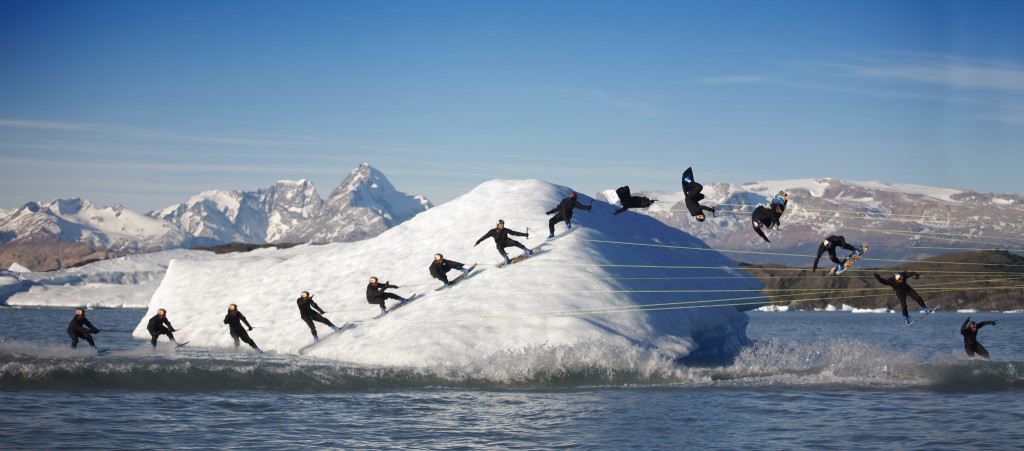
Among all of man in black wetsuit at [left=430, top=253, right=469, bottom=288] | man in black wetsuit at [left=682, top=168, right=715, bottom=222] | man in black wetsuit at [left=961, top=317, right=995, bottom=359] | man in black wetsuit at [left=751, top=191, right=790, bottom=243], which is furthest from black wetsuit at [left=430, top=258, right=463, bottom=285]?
man in black wetsuit at [left=961, top=317, right=995, bottom=359]

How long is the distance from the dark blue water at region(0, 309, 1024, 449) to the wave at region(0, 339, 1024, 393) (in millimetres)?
68

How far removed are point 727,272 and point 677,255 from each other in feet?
11.2

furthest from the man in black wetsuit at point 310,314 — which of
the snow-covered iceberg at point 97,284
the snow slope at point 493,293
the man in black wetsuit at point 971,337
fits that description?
the snow-covered iceberg at point 97,284

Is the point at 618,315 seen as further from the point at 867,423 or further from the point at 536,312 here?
the point at 867,423

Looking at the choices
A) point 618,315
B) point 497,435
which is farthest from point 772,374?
point 497,435

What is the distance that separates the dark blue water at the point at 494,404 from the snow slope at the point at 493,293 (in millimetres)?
1856

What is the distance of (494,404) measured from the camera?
2444cm

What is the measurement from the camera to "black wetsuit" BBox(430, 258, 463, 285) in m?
34.7

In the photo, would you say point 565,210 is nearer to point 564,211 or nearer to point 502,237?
point 564,211

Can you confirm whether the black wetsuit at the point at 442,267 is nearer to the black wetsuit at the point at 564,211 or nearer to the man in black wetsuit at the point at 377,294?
the man in black wetsuit at the point at 377,294

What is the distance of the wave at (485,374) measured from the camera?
1066 inches

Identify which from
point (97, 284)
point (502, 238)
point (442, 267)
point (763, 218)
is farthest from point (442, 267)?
point (97, 284)

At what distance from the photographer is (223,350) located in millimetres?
37281

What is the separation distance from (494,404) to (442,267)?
36.1ft
